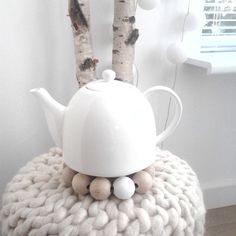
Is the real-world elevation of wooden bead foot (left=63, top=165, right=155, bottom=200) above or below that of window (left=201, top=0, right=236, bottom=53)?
below

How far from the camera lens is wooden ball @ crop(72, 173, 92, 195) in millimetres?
630

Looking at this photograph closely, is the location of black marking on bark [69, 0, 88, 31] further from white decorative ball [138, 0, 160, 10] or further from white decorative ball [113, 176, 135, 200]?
white decorative ball [113, 176, 135, 200]

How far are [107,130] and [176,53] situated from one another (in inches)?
18.7

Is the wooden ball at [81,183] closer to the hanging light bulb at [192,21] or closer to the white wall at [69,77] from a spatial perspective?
the white wall at [69,77]

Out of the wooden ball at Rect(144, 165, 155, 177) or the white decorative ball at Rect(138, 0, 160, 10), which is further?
Result: the white decorative ball at Rect(138, 0, 160, 10)

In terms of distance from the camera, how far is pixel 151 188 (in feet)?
2.20

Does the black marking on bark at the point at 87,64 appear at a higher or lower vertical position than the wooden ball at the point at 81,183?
higher

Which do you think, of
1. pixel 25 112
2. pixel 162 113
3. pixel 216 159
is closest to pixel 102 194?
pixel 25 112

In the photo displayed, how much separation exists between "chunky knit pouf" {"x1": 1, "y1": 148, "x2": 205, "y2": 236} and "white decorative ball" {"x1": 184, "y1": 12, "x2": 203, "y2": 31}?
0.48m

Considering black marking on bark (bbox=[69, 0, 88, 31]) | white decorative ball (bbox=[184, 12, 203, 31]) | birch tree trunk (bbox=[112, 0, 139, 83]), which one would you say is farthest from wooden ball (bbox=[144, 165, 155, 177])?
white decorative ball (bbox=[184, 12, 203, 31])

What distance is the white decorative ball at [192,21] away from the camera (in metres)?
1.01

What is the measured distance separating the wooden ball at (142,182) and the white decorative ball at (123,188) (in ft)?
0.06

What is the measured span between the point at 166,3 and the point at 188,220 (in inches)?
25.1

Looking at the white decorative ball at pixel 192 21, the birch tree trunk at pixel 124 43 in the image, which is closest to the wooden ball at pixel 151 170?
the birch tree trunk at pixel 124 43
